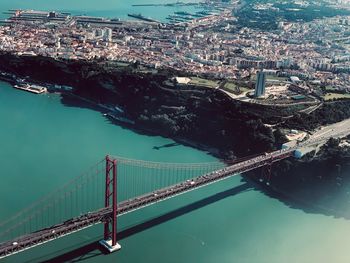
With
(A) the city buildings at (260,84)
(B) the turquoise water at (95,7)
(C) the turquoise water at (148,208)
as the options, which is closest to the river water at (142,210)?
(C) the turquoise water at (148,208)

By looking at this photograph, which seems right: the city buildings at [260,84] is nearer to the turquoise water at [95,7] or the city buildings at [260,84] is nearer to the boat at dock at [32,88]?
the boat at dock at [32,88]

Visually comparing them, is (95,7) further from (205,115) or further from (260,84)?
(205,115)

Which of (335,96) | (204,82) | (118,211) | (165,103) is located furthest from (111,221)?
(335,96)

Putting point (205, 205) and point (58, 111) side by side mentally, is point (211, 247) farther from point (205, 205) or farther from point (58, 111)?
point (58, 111)

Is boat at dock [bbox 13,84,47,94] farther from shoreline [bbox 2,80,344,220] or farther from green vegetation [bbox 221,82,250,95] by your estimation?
green vegetation [bbox 221,82,250,95]

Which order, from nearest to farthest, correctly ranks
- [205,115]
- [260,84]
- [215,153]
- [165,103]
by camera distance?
1. [215,153]
2. [205,115]
3. [260,84]
4. [165,103]

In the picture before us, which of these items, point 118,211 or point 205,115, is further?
point 205,115

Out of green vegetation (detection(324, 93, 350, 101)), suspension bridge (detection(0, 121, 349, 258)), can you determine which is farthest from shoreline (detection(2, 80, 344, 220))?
green vegetation (detection(324, 93, 350, 101))
